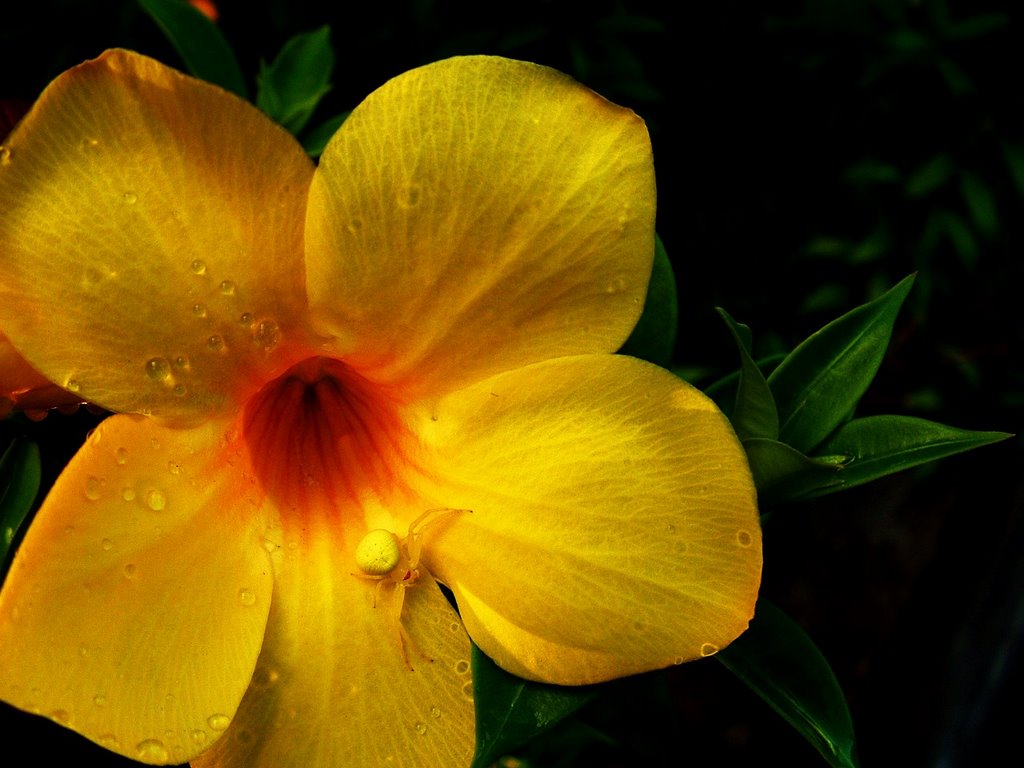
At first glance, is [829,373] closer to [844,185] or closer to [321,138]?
[321,138]

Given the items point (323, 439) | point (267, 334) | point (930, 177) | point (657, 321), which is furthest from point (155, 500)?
point (930, 177)

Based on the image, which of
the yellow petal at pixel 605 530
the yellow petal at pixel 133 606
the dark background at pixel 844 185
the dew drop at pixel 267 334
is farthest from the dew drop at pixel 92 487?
the dark background at pixel 844 185

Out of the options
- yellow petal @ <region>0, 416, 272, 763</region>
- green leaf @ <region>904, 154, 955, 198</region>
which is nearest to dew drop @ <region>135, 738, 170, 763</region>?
yellow petal @ <region>0, 416, 272, 763</region>

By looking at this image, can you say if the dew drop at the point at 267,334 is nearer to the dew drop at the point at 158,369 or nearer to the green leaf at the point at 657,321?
the dew drop at the point at 158,369

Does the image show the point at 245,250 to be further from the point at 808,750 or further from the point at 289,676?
the point at 808,750

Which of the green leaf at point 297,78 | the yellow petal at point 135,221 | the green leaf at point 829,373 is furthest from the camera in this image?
the green leaf at point 297,78

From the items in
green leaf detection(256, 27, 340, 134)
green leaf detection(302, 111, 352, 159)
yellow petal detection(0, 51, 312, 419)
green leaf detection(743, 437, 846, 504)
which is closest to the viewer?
yellow petal detection(0, 51, 312, 419)

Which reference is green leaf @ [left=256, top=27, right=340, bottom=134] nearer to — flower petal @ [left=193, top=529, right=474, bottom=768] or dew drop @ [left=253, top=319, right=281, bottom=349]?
dew drop @ [left=253, top=319, right=281, bottom=349]
